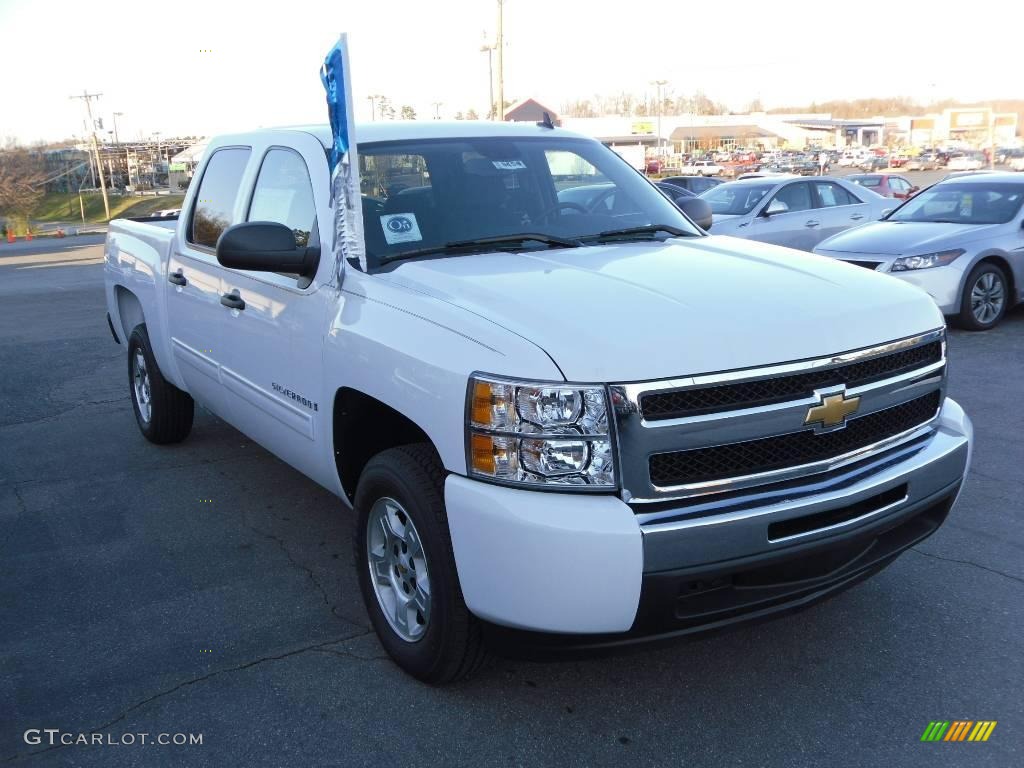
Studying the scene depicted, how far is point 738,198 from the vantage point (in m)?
13.9

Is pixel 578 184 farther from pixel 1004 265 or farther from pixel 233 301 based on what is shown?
pixel 1004 265

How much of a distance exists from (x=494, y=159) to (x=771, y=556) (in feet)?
7.54

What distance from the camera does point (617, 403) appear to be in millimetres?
2580

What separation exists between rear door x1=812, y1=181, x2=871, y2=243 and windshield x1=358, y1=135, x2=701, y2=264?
9677 mm

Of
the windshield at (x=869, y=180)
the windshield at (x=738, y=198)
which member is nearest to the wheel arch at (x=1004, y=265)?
the windshield at (x=738, y=198)

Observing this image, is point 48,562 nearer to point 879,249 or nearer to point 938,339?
point 938,339

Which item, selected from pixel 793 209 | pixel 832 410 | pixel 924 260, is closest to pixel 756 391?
pixel 832 410

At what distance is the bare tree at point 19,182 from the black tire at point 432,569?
69.4 m

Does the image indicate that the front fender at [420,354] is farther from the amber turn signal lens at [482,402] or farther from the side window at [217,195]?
the side window at [217,195]

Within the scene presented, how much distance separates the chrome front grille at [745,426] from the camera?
102 inches

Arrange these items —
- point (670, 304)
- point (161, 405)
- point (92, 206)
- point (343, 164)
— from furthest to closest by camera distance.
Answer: point (92, 206) → point (161, 405) → point (343, 164) → point (670, 304)

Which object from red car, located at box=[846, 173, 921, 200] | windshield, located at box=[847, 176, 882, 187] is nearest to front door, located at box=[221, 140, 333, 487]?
red car, located at box=[846, 173, 921, 200]

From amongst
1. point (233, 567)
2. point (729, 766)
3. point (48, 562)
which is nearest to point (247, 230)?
point (233, 567)

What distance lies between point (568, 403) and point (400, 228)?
1.46 m
